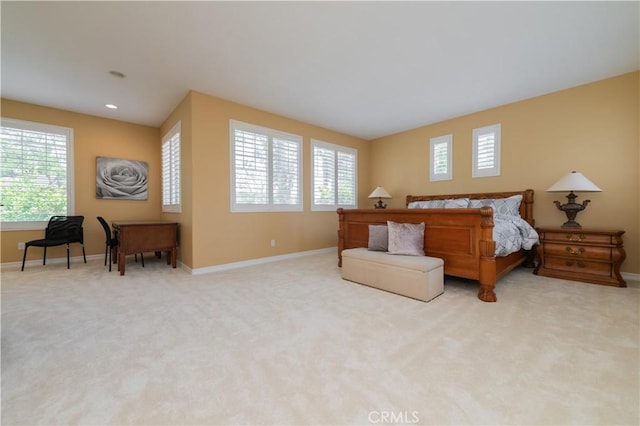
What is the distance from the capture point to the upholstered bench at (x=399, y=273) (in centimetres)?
264

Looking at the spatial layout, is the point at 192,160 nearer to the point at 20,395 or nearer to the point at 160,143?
the point at 160,143

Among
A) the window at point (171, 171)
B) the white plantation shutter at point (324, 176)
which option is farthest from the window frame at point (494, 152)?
the window at point (171, 171)

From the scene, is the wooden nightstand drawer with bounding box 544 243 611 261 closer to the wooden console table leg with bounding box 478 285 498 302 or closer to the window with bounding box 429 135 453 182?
the wooden console table leg with bounding box 478 285 498 302

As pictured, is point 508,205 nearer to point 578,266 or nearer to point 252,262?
point 578,266

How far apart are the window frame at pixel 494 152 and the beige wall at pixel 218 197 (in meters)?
3.35

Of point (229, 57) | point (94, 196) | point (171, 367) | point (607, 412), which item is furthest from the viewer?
point (94, 196)

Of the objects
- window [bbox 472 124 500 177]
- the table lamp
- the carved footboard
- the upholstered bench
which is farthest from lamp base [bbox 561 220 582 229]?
the upholstered bench

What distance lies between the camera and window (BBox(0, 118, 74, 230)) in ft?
13.1

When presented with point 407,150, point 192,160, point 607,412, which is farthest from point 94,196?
point 607,412

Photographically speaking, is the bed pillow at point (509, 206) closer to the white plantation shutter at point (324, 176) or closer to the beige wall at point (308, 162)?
the beige wall at point (308, 162)

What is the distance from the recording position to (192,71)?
10.5 feet

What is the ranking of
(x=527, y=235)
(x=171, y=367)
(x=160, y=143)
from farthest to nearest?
(x=160, y=143) → (x=527, y=235) → (x=171, y=367)

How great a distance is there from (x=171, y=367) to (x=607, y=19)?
4.54 metres

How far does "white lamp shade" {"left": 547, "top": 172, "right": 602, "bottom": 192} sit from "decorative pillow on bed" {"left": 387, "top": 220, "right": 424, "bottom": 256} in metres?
2.00
